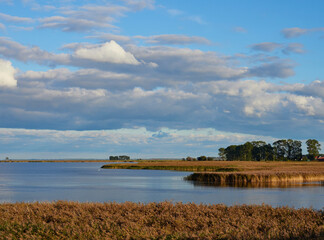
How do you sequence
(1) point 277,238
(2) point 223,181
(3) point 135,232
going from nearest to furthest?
(1) point 277,238, (3) point 135,232, (2) point 223,181

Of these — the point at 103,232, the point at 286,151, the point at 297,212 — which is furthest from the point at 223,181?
the point at 286,151

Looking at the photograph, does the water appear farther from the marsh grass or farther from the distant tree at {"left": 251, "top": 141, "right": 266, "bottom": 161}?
the distant tree at {"left": 251, "top": 141, "right": 266, "bottom": 161}

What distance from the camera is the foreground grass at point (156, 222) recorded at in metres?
12.5

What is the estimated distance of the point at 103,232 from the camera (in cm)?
1334

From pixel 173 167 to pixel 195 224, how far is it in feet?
324

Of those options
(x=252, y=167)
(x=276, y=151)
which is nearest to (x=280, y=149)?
(x=276, y=151)

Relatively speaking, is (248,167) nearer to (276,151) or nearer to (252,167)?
(252,167)

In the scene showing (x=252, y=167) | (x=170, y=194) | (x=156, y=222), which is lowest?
(x=170, y=194)

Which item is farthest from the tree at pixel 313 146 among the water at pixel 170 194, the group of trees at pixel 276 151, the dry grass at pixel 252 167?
the water at pixel 170 194

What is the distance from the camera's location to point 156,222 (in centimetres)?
1491

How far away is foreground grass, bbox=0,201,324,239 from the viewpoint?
1248cm

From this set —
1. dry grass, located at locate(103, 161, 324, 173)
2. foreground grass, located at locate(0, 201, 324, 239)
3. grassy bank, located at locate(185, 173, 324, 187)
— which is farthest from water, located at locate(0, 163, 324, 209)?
dry grass, located at locate(103, 161, 324, 173)

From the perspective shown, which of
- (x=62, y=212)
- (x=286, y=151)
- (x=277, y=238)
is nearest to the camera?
(x=277, y=238)

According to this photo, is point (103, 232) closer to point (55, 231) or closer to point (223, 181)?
point (55, 231)
